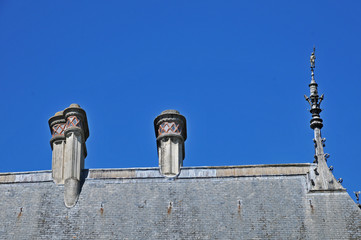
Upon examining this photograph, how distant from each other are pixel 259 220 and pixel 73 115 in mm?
10286

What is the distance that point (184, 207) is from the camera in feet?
152

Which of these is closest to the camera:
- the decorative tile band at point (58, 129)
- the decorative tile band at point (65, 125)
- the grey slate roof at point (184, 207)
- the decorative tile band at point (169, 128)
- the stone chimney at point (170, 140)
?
the grey slate roof at point (184, 207)

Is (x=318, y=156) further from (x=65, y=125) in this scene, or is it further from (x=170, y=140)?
(x=65, y=125)

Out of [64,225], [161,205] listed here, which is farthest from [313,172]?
[64,225]

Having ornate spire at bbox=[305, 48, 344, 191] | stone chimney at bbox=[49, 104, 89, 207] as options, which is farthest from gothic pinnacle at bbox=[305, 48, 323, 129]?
stone chimney at bbox=[49, 104, 89, 207]

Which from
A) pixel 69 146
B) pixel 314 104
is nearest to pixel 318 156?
pixel 314 104

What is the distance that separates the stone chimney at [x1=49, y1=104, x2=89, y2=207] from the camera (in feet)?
157

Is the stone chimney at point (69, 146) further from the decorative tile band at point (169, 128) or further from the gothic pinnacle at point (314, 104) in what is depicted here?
the gothic pinnacle at point (314, 104)

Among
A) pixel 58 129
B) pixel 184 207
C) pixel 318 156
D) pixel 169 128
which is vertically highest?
pixel 58 129

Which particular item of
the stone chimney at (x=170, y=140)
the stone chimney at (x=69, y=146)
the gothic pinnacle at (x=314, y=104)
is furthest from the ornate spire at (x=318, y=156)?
the stone chimney at (x=69, y=146)

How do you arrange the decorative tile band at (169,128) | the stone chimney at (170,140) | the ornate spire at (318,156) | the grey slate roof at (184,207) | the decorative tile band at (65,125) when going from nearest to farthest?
the grey slate roof at (184,207) → the ornate spire at (318,156) → the stone chimney at (170,140) → the decorative tile band at (169,128) → the decorative tile band at (65,125)

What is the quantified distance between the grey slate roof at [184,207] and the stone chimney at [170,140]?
52 cm

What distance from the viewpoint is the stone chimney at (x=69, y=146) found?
47875mm

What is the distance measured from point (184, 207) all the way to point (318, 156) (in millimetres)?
6487
